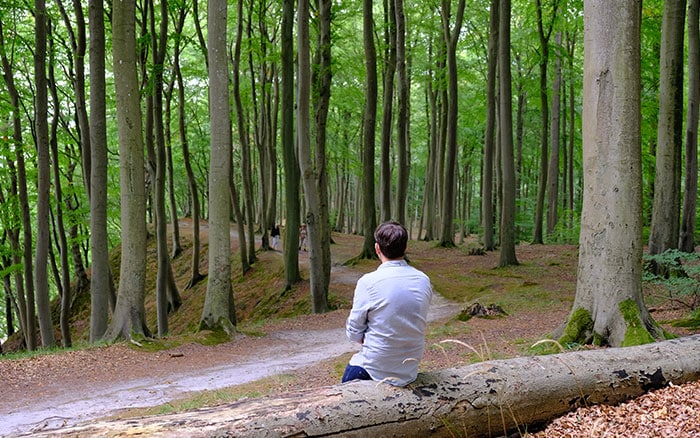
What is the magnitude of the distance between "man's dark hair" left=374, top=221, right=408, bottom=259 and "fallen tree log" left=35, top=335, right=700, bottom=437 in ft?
3.08

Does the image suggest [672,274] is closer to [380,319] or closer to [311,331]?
[311,331]

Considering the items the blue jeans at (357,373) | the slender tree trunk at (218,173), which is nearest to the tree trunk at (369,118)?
the slender tree trunk at (218,173)

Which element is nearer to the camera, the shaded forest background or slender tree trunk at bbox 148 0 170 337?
the shaded forest background

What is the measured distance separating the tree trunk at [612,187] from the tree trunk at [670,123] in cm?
563

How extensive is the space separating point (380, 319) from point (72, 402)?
17.9 feet

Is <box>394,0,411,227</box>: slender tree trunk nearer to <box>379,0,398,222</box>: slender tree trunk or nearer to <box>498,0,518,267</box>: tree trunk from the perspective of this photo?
<box>379,0,398,222</box>: slender tree trunk

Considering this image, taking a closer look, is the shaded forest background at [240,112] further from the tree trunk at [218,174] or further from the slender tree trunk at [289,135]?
the tree trunk at [218,174]

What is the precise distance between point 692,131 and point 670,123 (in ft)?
8.49

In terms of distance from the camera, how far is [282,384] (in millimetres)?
7523

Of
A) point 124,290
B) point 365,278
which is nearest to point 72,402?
point 124,290

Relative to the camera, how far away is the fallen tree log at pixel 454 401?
11.2ft

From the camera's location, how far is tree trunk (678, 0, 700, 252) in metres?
12.1

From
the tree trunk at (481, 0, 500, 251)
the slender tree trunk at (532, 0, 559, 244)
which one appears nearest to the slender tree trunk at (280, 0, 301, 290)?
the tree trunk at (481, 0, 500, 251)

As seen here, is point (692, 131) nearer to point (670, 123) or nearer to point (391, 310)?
point (670, 123)
